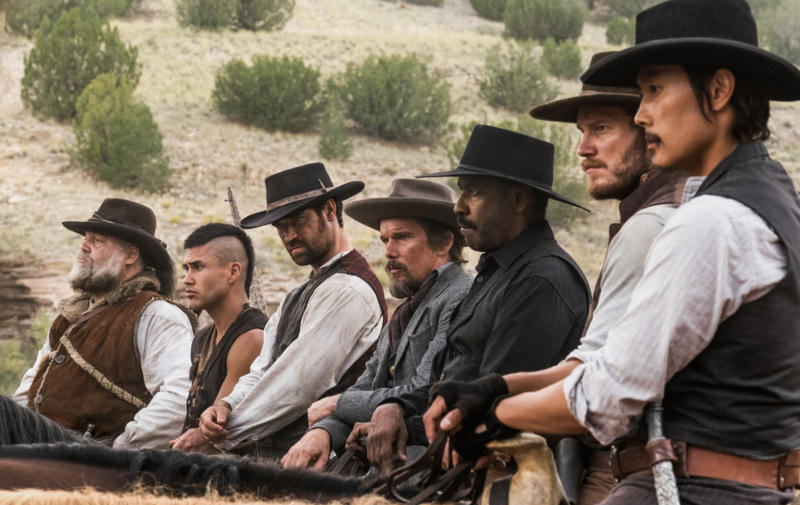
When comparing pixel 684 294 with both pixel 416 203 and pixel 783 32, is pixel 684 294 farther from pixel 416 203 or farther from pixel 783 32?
pixel 783 32

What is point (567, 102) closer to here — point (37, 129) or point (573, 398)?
point (573, 398)

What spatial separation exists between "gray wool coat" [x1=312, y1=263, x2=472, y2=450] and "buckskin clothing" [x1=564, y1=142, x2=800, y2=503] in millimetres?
2012

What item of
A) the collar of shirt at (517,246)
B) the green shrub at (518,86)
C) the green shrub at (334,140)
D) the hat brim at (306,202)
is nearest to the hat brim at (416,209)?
the hat brim at (306,202)

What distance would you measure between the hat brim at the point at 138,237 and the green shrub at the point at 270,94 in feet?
83.4

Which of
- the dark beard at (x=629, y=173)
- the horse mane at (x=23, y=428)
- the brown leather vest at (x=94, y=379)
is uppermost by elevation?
the dark beard at (x=629, y=173)

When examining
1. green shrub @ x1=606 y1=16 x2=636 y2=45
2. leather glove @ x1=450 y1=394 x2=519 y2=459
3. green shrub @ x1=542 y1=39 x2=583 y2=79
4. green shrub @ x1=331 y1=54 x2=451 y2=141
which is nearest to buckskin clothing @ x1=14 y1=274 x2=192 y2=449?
leather glove @ x1=450 y1=394 x2=519 y2=459

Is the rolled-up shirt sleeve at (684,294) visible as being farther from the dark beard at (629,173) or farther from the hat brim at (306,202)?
the hat brim at (306,202)

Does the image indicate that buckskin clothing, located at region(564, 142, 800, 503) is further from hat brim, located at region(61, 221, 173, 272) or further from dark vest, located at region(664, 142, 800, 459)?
hat brim, located at region(61, 221, 173, 272)

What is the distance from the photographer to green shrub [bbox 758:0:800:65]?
38.7 metres

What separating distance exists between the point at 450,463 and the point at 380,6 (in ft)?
161

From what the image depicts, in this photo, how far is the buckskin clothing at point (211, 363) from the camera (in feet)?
19.4

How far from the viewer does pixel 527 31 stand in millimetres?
44625

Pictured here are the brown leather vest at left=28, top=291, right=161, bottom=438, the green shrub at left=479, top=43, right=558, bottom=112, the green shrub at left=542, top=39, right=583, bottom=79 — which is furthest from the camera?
the green shrub at left=542, top=39, right=583, bottom=79

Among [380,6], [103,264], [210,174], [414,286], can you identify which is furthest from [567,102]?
[380,6]
